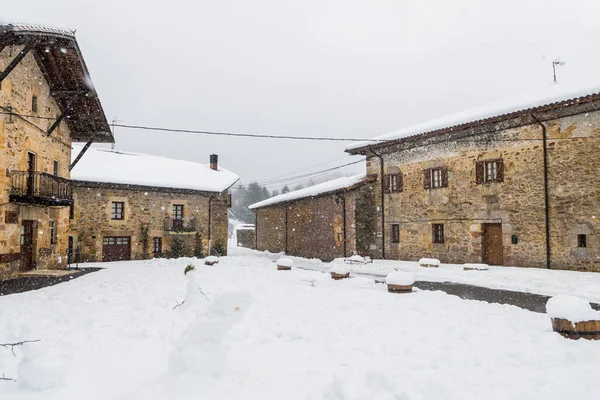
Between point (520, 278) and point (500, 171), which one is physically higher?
point (500, 171)

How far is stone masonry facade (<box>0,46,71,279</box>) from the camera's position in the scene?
12.1m

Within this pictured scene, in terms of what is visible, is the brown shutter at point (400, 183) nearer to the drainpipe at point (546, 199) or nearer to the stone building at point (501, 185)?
the stone building at point (501, 185)

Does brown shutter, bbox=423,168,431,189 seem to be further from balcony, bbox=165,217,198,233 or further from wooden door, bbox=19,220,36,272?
wooden door, bbox=19,220,36,272

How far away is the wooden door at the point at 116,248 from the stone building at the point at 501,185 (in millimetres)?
14685

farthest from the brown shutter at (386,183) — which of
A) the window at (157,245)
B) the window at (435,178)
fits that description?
the window at (157,245)

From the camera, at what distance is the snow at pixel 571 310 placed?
5520mm

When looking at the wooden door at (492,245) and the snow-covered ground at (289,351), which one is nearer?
the snow-covered ground at (289,351)

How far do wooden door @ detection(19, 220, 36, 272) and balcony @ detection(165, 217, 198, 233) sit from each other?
9041 millimetres

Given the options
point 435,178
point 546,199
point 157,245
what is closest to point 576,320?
point 546,199

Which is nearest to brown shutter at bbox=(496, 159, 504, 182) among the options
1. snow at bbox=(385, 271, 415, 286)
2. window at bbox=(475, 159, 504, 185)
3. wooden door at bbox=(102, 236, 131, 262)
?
window at bbox=(475, 159, 504, 185)

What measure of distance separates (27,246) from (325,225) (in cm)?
1497

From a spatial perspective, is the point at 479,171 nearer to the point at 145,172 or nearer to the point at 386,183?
the point at 386,183

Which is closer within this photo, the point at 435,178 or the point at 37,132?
the point at 37,132

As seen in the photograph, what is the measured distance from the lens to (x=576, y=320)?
18.1ft
